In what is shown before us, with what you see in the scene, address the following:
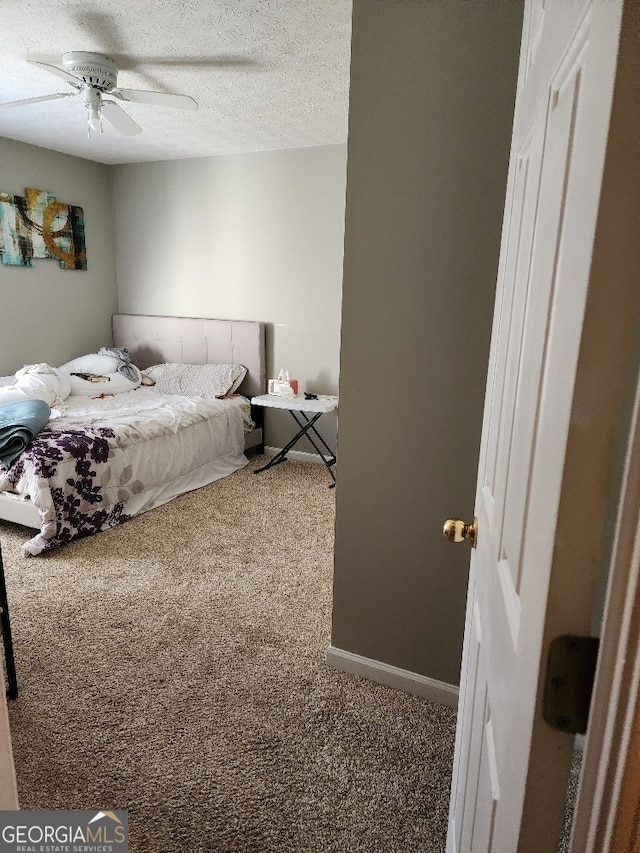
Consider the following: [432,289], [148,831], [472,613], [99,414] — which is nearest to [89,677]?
[148,831]

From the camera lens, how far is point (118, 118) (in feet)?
9.73

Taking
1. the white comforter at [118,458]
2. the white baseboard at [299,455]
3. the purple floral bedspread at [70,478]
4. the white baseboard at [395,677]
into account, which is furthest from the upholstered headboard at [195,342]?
the white baseboard at [395,677]

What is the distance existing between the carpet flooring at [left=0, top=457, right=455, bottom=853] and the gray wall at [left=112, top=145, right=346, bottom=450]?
6.92 feet

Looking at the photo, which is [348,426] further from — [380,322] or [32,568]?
[32,568]

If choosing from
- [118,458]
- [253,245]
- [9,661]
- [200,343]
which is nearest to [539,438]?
[9,661]

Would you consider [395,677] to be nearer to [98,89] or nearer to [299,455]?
[299,455]

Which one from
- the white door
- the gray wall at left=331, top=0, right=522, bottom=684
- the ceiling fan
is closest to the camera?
the white door

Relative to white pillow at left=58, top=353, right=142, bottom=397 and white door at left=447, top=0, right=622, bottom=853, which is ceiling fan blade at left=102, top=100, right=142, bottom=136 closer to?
white pillow at left=58, top=353, right=142, bottom=397

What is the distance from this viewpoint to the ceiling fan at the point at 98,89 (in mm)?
2639

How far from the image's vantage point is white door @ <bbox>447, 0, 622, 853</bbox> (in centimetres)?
46

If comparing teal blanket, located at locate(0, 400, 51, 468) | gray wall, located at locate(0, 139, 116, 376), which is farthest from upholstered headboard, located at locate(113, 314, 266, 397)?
teal blanket, located at locate(0, 400, 51, 468)

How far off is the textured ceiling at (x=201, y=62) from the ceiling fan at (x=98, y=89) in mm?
45

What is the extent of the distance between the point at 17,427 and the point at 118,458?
1.87ft

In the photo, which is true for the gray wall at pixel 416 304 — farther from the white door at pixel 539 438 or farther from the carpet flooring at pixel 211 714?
the white door at pixel 539 438
